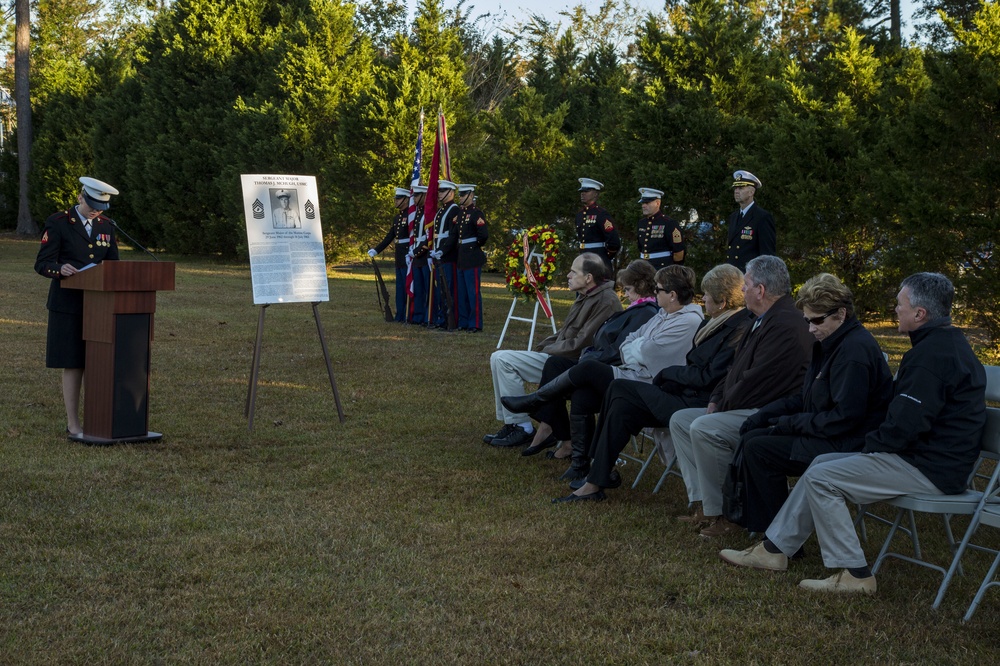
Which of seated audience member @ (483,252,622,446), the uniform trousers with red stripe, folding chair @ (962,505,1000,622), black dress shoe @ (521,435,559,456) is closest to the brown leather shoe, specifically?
folding chair @ (962,505,1000,622)

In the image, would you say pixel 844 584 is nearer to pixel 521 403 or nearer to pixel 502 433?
pixel 521 403

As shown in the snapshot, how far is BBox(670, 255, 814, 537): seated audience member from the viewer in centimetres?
555

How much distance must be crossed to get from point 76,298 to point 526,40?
39.1 m

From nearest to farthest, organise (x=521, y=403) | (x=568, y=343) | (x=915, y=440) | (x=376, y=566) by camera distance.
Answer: (x=915, y=440), (x=376, y=566), (x=521, y=403), (x=568, y=343)

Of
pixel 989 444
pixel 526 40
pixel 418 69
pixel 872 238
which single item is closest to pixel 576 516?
pixel 989 444

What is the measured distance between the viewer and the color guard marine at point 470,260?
15.0m

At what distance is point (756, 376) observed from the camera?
18.5 ft

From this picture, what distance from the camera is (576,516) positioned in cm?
583

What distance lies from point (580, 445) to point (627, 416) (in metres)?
0.59

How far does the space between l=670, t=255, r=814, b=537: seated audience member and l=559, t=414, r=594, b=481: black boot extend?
1.02 metres

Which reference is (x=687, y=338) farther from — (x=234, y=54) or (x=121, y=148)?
(x=121, y=148)

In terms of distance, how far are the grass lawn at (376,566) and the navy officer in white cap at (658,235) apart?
5.64 meters

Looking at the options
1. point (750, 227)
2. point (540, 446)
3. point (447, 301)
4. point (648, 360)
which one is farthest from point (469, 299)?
point (648, 360)

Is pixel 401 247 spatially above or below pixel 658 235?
below
